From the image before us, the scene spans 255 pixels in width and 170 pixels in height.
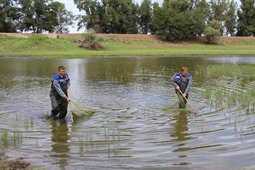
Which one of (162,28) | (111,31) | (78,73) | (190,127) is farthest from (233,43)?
(190,127)

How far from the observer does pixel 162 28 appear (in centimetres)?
7169

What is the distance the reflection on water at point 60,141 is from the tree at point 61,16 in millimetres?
66060

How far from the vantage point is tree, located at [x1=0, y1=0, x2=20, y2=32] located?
68500mm

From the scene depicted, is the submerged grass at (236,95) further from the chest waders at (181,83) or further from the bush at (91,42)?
the bush at (91,42)

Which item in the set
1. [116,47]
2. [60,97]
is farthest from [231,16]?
[60,97]

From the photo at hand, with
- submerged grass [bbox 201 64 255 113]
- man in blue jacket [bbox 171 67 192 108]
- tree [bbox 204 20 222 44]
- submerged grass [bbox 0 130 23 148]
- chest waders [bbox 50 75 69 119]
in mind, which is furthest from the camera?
tree [bbox 204 20 222 44]

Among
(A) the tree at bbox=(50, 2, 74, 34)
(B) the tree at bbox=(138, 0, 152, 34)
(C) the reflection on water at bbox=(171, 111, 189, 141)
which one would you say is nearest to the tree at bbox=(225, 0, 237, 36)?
(B) the tree at bbox=(138, 0, 152, 34)

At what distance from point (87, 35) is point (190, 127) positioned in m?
45.9

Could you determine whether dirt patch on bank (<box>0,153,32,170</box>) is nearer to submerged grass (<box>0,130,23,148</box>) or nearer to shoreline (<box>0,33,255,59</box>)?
submerged grass (<box>0,130,23,148</box>)

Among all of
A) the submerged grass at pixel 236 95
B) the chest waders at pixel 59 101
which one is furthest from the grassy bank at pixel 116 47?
the chest waders at pixel 59 101

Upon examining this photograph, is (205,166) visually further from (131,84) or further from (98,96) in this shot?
(131,84)

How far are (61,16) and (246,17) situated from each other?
4374 centimetres

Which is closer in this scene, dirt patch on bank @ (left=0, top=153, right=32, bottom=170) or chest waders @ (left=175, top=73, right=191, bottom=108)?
dirt patch on bank @ (left=0, top=153, right=32, bottom=170)

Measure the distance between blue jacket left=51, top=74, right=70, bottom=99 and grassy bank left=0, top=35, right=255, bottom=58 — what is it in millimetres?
32237
